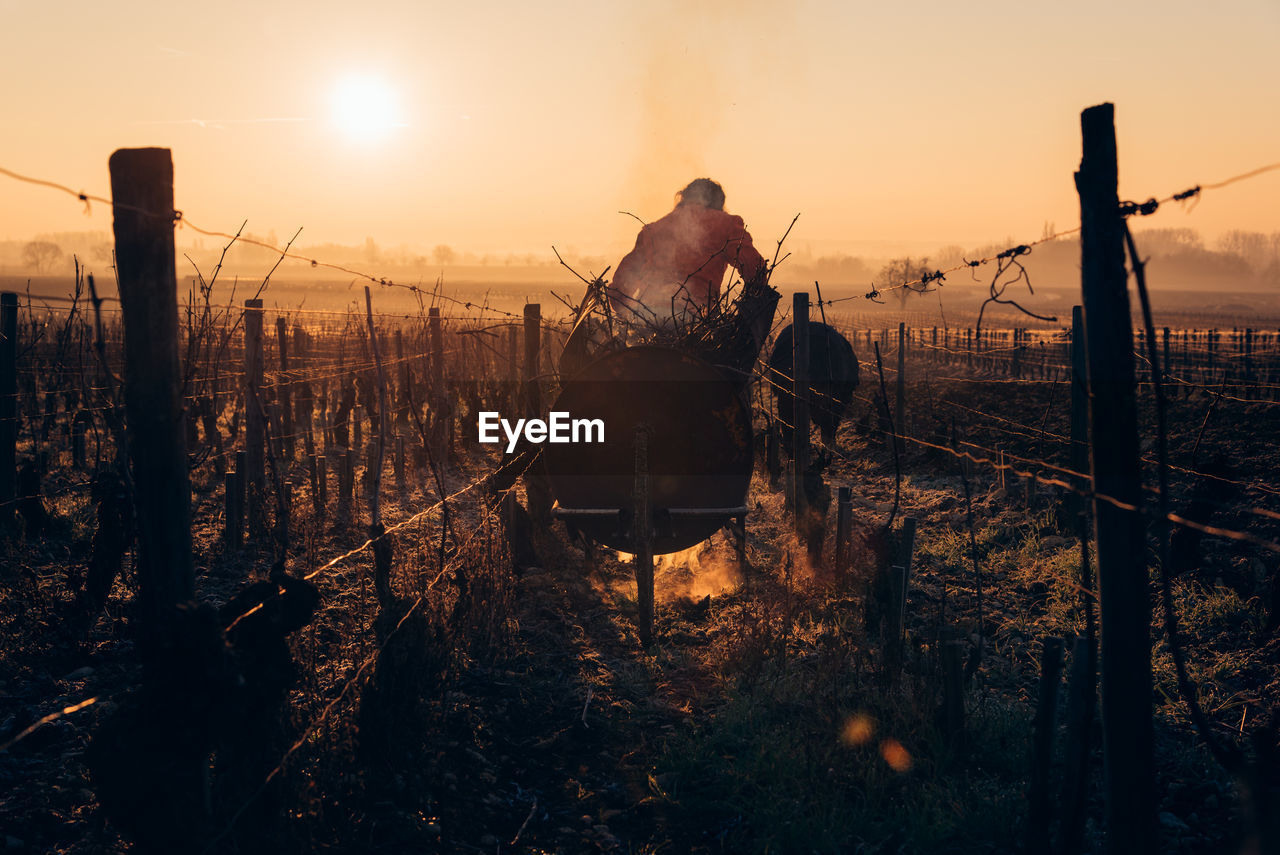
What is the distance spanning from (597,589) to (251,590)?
460cm

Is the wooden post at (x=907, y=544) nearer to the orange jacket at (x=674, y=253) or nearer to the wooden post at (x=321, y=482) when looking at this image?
the orange jacket at (x=674, y=253)

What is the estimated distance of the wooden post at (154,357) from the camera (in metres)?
2.97

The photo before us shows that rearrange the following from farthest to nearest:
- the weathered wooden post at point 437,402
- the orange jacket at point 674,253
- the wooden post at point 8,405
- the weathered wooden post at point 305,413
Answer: the weathered wooden post at point 305,413
the weathered wooden post at point 437,402
the orange jacket at point 674,253
the wooden post at point 8,405

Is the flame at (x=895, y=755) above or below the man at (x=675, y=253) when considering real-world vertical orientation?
below

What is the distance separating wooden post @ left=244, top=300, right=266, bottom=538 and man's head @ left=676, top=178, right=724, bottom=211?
604cm

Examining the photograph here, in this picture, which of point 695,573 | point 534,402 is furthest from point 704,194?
point 695,573

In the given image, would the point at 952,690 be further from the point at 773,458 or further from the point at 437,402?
the point at 437,402

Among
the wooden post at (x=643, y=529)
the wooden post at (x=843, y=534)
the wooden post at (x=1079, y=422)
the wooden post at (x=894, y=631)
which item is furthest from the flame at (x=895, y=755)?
the wooden post at (x=1079, y=422)

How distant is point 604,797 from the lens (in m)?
4.54

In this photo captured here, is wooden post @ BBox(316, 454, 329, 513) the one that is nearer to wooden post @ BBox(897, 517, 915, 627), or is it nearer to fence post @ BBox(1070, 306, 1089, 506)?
wooden post @ BBox(897, 517, 915, 627)

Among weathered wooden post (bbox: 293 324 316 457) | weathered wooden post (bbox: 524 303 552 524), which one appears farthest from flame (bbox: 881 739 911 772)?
weathered wooden post (bbox: 293 324 316 457)

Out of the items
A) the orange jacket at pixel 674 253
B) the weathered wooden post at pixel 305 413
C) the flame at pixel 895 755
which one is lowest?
the flame at pixel 895 755

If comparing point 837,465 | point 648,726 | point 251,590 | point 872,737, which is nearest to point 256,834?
point 251,590

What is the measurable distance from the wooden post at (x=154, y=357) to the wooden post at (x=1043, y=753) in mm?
3212
